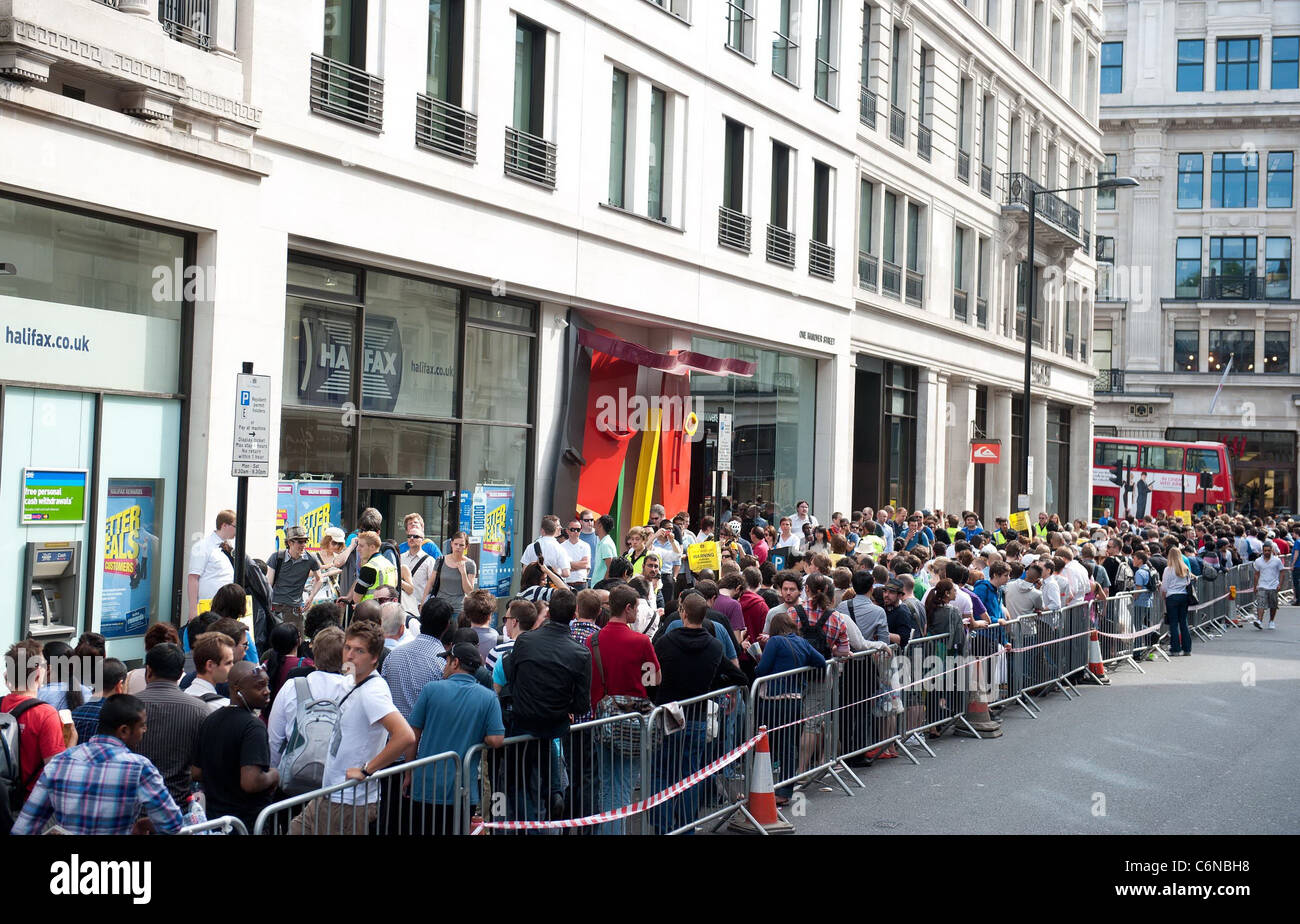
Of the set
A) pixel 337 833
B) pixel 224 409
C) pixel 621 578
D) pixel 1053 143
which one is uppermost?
pixel 1053 143

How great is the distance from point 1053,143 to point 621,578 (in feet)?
116

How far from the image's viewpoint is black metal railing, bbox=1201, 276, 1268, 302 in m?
65.6

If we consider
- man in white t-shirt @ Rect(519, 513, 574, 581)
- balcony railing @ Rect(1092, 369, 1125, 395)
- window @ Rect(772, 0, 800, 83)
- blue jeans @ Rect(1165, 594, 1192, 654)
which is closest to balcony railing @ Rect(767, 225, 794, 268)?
window @ Rect(772, 0, 800, 83)

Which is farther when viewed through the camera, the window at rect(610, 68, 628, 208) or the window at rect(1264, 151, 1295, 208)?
the window at rect(1264, 151, 1295, 208)

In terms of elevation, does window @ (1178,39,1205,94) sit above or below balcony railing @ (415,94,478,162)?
above

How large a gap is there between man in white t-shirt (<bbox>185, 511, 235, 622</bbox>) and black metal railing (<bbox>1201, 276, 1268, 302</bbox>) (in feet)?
206

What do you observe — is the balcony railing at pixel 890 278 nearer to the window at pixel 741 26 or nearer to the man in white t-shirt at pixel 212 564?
the window at pixel 741 26

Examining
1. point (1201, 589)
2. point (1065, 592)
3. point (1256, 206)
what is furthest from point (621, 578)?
point (1256, 206)

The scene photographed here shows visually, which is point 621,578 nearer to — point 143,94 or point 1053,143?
point 143,94

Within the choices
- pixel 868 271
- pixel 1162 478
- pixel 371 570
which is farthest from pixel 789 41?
pixel 1162 478

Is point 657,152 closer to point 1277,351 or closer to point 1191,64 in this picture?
point 1277,351

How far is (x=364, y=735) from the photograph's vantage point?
6.89 metres

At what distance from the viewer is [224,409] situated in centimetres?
1396

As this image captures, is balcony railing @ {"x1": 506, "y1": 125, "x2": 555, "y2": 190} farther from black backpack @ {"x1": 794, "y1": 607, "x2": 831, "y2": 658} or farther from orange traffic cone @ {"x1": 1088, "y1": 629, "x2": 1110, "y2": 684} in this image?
orange traffic cone @ {"x1": 1088, "y1": 629, "x2": 1110, "y2": 684}
